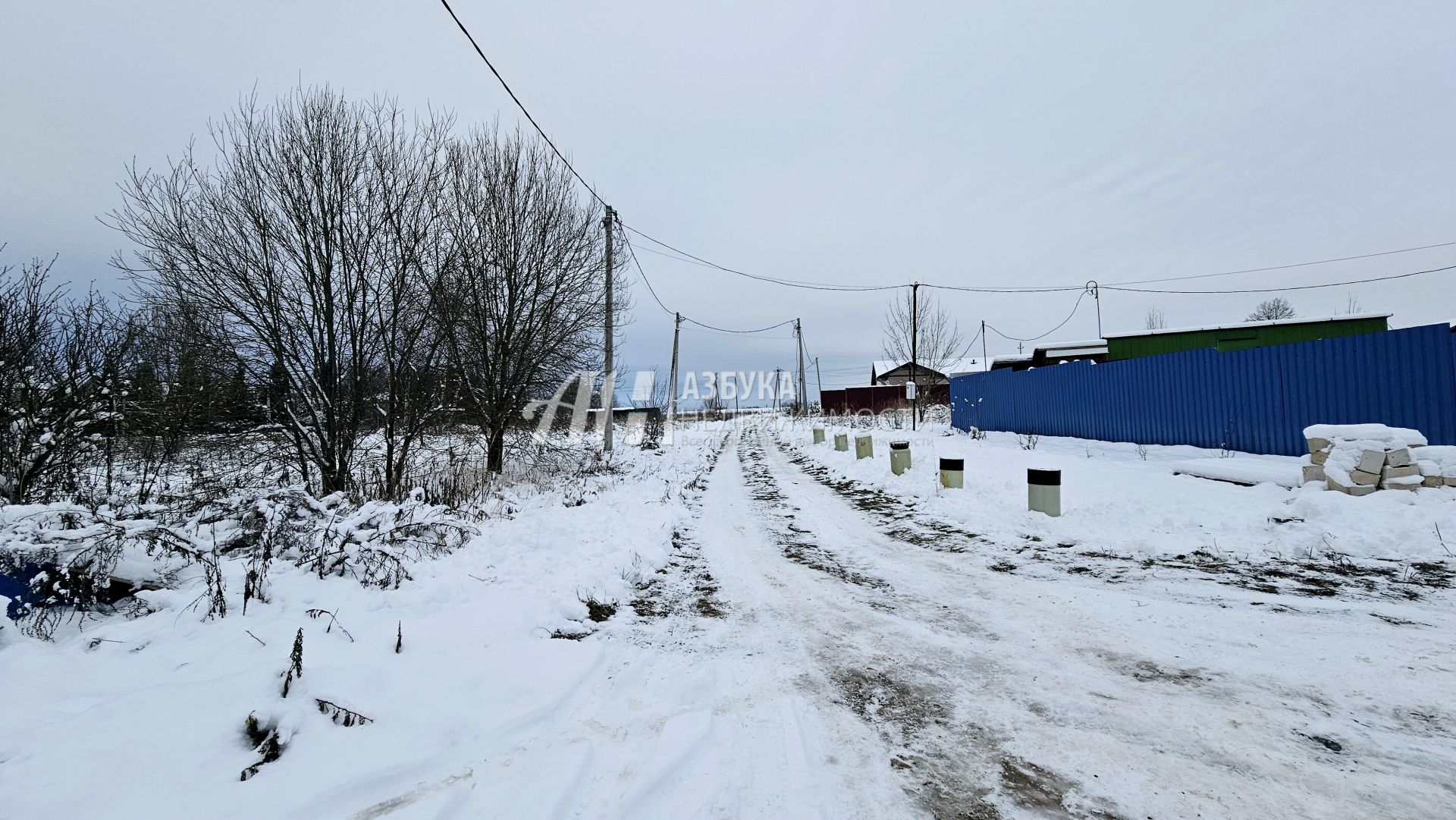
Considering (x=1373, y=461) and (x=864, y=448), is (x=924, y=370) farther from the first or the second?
(x=1373, y=461)

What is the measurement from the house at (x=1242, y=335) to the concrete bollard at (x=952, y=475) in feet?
50.9

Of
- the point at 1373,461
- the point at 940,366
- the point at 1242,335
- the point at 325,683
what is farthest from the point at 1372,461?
the point at 940,366

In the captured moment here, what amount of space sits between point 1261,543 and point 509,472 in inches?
469

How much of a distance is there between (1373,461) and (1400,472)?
26 cm

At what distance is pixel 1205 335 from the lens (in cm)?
2209

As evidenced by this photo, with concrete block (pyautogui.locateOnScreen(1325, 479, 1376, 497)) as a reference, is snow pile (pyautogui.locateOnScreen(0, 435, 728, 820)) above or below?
below

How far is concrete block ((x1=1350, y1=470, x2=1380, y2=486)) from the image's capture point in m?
6.13

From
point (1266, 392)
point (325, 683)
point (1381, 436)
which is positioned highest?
point (1266, 392)

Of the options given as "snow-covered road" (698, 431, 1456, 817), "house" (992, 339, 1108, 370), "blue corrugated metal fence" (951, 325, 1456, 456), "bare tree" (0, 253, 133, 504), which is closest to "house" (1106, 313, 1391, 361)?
"house" (992, 339, 1108, 370)

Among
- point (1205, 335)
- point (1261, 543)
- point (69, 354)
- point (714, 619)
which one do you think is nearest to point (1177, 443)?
point (1261, 543)

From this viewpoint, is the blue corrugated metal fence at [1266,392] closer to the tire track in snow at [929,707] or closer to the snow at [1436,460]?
the snow at [1436,460]

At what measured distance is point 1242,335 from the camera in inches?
850

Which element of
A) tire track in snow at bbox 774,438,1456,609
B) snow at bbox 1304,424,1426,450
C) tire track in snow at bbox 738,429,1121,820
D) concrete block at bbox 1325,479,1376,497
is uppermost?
snow at bbox 1304,424,1426,450

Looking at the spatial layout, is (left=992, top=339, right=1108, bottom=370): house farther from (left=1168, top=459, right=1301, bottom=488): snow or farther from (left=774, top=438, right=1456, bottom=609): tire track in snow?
(left=774, top=438, right=1456, bottom=609): tire track in snow
